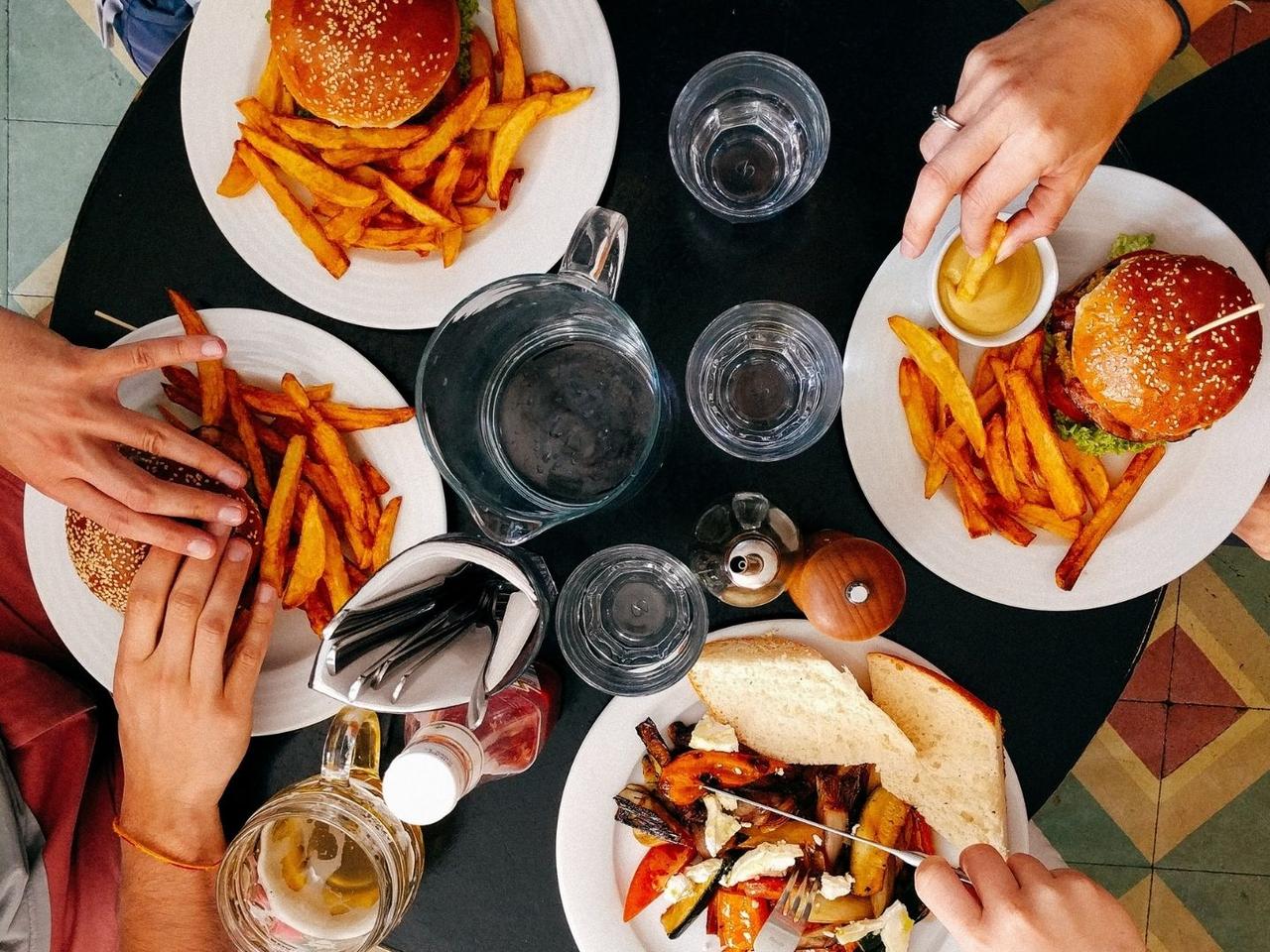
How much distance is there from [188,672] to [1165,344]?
5.27 feet

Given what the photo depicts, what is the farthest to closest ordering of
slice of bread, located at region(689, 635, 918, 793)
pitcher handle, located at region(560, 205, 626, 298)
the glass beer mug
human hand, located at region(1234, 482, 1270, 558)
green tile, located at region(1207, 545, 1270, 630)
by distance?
green tile, located at region(1207, 545, 1270, 630) → human hand, located at region(1234, 482, 1270, 558) → slice of bread, located at region(689, 635, 918, 793) → the glass beer mug → pitcher handle, located at region(560, 205, 626, 298)

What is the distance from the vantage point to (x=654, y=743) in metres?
1.59

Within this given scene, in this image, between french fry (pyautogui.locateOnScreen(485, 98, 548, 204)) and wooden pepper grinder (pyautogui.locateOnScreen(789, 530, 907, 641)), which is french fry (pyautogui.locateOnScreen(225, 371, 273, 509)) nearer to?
french fry (pyautogui.locateOnScreen(485, 98, 548, 204))

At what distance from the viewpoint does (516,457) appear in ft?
4.85

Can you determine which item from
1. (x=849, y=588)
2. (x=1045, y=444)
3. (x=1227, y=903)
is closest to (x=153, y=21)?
(x=849, y=588)

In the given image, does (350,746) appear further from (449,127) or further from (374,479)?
(449,127)

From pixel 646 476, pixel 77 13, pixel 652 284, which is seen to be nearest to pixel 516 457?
pixel 646 476

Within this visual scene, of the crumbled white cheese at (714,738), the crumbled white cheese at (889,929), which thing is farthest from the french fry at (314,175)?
the crumbled white cheese at (889,929)

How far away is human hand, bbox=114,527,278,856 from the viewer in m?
1.50

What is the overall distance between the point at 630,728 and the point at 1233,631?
1.90 metres

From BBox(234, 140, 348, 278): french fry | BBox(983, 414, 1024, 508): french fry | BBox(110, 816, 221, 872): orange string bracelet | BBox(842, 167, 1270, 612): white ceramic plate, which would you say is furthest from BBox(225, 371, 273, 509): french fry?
BBox(983, 414, 1024, 508): french fry

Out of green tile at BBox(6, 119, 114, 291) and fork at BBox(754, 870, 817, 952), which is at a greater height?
green tile at BBox(6, 119, 114, 291)

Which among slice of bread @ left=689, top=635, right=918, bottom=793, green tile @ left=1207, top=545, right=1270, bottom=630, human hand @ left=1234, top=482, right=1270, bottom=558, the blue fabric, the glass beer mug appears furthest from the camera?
green tile @ left=1207, top=545, right=1270, bottom=630

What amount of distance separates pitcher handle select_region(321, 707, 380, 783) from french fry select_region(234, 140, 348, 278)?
74 cm
